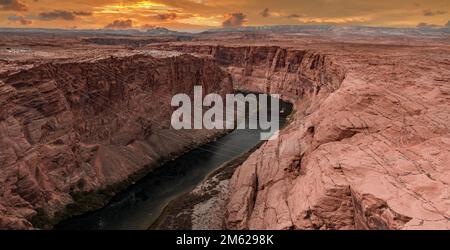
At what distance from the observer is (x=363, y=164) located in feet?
133

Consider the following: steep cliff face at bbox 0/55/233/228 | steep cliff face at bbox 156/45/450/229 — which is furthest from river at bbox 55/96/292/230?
steep cliff face at bbox 156/45/450/229

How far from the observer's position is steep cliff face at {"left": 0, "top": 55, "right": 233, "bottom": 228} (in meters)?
54.9

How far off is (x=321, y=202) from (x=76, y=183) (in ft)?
131

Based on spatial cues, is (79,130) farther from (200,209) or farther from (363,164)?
(363,164)

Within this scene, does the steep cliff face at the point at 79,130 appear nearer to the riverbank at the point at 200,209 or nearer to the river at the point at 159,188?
the river at the point at 159,188

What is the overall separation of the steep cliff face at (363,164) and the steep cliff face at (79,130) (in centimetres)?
2370

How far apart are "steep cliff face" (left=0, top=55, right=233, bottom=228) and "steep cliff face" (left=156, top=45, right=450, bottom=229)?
23.7m

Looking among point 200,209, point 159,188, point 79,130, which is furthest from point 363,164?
point 79,130

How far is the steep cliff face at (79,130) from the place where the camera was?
54.9m

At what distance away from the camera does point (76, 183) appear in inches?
2468

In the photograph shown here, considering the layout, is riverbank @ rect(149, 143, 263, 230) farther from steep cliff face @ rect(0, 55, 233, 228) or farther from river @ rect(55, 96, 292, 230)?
steep cliff face @ rect(0, 55, 233, 228)
